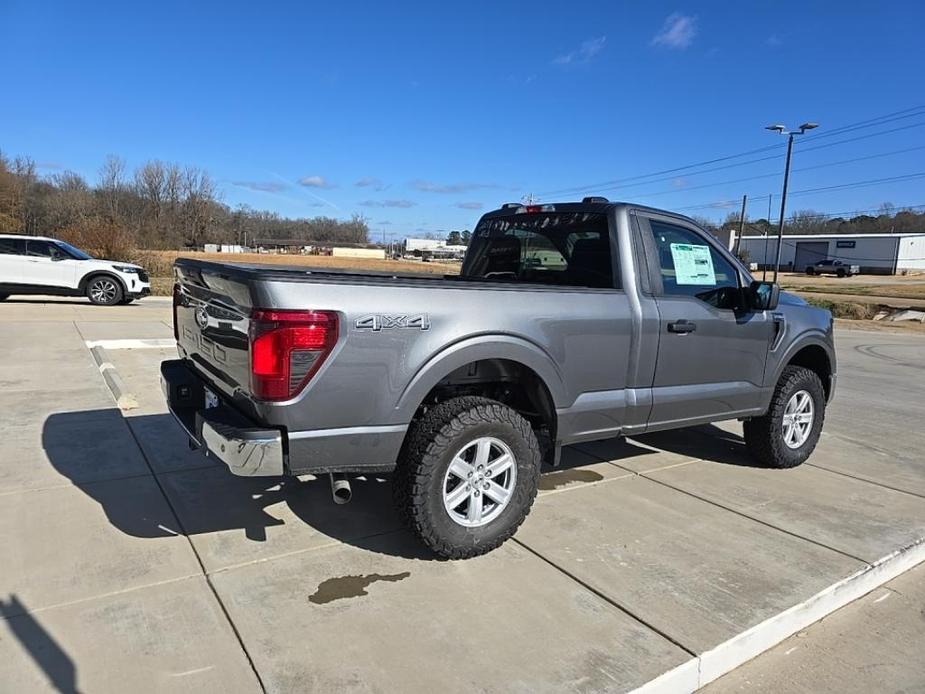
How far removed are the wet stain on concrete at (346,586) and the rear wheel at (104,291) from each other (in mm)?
14902

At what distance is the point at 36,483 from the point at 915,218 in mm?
124806

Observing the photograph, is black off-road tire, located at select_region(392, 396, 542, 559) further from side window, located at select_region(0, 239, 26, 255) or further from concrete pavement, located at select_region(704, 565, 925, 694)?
side window, located at select_region(0, 239, 26, 255)

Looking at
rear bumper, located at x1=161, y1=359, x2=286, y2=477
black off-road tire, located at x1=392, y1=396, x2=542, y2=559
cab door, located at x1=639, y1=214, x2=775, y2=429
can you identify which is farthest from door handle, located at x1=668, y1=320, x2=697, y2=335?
rear bumper, located at x1=161, y1=359, x2=286, y2=477

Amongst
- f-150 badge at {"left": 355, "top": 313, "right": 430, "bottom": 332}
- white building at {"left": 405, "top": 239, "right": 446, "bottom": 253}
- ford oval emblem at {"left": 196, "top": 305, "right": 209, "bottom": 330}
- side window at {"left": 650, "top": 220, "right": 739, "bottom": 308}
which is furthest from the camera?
white building at {"left": 405, "top": 239, "right": 446, "bottom": 253}

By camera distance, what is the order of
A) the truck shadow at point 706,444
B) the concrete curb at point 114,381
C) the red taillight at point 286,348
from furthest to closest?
the concrete curb at point 114,381, the truck shadow at point 706,444, the red taillight at point 286,348

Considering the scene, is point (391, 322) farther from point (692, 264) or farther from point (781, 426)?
point (781, 426)

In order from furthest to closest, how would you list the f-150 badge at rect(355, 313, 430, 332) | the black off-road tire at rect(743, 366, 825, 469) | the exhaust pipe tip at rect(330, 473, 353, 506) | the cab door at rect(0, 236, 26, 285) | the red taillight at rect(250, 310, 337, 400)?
the cab door at rect(0, 236, 26, 285) → the black off-road tire at rect(743, 366, 825, 469) → the exhaust pipe tip at rect(330, 473, 353, 506) → the f-150 badge at rect(355, 313, 430, 332) → the red taillight at rect(250, 310, 337, 400)

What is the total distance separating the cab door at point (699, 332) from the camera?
4219 millimetres

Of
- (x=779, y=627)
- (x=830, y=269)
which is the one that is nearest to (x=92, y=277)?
(x=779, y=627)

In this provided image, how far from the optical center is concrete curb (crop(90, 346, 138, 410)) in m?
6.26

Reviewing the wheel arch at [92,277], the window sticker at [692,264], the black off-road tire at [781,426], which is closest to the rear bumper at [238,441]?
the window sticker at [692,264]

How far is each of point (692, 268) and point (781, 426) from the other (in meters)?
1.62

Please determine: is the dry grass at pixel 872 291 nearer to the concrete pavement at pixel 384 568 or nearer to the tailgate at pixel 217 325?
the concrete pavement at pixel 384 568

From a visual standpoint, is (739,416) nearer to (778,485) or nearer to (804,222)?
(778,485)
